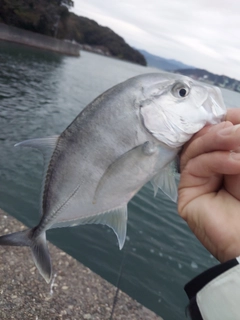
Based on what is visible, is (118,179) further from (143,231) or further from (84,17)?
(84,17)

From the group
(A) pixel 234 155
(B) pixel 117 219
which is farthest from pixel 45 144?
(A) pixel 234 155

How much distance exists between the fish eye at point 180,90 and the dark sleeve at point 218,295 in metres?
1.19

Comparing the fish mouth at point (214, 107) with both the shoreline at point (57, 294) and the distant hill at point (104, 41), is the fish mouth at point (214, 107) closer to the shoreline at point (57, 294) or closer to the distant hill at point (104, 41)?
the shoreline at point (57, 294)

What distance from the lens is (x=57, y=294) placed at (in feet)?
15.4

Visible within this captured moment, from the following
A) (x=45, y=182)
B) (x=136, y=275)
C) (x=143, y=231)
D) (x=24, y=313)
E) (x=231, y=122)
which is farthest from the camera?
(x=143, y=231)

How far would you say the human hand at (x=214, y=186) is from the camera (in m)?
2.32

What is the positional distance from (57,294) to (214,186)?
303cm

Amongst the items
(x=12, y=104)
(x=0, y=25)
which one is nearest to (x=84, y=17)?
(x=0, y=25)

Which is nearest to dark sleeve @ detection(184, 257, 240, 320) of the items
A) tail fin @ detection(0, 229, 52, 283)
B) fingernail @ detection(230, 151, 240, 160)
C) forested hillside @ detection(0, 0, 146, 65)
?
fingernail @ detection(230, 151, 240, 160)

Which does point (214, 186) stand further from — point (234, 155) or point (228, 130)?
point (228, 130)

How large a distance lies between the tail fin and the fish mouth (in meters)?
1.73

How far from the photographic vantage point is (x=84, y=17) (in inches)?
6639

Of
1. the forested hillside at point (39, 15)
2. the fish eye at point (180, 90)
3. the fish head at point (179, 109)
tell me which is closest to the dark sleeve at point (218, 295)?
the fish head at point (179, 109)

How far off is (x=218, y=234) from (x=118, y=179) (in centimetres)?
86
